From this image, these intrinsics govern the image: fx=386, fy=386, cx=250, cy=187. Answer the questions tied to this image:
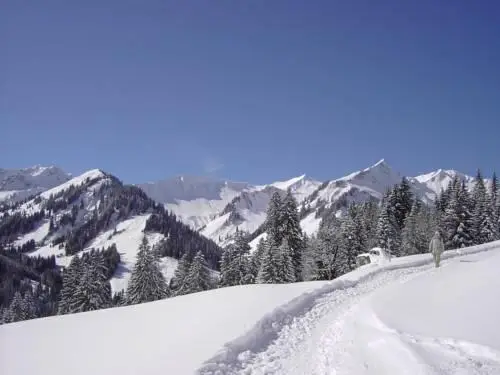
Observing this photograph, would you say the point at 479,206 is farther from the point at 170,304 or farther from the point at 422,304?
the point at 170,304

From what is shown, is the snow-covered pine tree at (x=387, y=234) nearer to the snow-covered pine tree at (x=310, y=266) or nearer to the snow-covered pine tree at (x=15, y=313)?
the snow-covered pine tree at (x=310, y=266)

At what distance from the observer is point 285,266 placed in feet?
134

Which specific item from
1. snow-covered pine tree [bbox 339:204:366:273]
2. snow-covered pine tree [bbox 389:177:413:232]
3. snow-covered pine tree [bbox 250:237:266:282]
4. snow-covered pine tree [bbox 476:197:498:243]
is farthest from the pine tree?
snow-covered pine tree [bbox 476:197:498:243]

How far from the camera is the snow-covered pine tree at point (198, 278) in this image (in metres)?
46.2

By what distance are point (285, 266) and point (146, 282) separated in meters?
17.0

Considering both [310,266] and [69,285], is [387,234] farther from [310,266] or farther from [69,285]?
[69,285]

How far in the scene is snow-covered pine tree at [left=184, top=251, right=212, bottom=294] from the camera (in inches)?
1818

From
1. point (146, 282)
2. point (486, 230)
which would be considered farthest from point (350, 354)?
point (486, 230)

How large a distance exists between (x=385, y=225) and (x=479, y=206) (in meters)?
14.4

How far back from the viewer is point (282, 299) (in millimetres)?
16203

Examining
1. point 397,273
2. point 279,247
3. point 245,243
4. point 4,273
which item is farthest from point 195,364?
point 4,273

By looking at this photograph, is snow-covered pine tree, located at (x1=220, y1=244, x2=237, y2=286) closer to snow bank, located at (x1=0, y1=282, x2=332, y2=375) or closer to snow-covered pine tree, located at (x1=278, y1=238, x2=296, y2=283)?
snow-covered pine tree, located at (x1=278, y1=238, x2=296, y2=283)

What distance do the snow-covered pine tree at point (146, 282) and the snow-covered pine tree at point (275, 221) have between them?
14.4 m

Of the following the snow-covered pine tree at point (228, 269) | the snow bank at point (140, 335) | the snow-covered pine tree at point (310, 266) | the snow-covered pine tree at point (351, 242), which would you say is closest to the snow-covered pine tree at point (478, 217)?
the snow-covered pine tree at point (351, 242)
